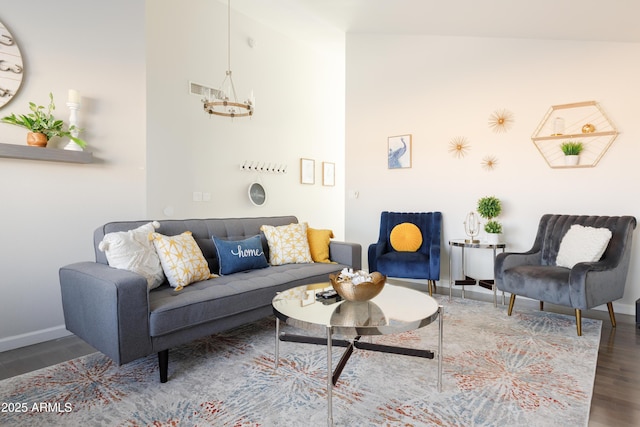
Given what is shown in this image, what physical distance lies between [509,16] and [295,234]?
2837 millimetres

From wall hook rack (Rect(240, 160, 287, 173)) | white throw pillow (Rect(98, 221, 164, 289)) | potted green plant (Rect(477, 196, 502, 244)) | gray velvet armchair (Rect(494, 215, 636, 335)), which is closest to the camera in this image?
white throw pillow (Rect(98, 221, 164, 289))

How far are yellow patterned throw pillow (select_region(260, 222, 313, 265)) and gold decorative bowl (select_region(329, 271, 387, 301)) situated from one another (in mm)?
1348

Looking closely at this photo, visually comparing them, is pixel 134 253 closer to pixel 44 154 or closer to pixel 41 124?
pixel 44 154

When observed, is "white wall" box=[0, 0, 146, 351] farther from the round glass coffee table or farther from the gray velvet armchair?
the gray velvet armchair

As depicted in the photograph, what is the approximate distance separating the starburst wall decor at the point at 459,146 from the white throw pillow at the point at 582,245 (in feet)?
4.66

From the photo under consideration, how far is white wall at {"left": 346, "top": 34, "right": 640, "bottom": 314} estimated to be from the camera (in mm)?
3498

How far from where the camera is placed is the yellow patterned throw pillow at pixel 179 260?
2564 mm

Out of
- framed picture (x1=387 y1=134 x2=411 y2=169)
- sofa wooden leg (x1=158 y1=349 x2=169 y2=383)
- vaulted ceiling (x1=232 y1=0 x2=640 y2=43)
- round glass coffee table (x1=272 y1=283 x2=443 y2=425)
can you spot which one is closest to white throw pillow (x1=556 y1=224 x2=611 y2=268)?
vaulted ceiling (x1=232 y1=0 x2=640 y2=43)

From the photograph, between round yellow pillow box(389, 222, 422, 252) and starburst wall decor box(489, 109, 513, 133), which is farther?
round yellow pillow box(389, 222, 422, 252)

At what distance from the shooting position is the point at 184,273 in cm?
258

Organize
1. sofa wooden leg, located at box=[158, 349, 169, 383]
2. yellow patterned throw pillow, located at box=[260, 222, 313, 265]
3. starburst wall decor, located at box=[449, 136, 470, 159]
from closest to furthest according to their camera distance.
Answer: sofa wooden leg, located at box=[158, 349, 169, 383] < yellow patterned throw pillow, located at box=[260, 222, 313, 265] < starburst wall decor, located at box=[449, 136, 470, 159]

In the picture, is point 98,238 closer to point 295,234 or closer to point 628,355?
point 295,234

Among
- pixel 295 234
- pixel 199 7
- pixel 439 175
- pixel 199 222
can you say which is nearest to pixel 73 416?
pixel 199 222

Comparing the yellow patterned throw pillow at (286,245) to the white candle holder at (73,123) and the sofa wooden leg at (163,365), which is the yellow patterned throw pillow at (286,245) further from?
the white candle holder at (73,123)
